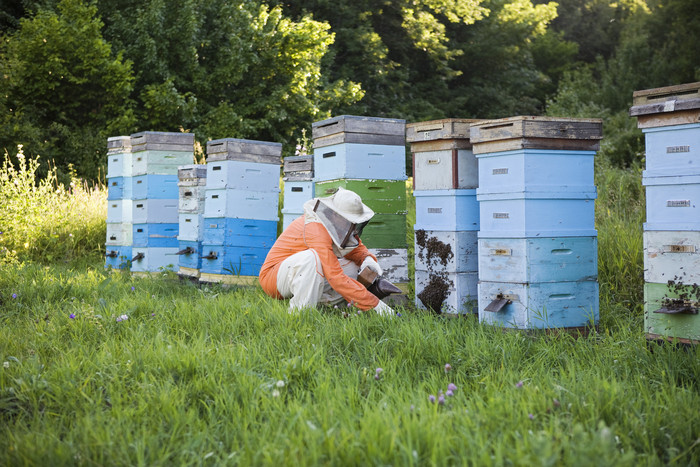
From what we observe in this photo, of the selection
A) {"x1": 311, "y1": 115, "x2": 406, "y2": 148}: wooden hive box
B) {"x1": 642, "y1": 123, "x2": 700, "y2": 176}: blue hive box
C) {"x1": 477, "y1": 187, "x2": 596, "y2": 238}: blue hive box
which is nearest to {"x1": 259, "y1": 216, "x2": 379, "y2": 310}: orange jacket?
{"x1": 311, "y1": 115, "x2": 406, "y2": 148}: wooden hive box

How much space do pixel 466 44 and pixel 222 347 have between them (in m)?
22.6

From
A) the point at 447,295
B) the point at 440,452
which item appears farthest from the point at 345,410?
the point at 447,295

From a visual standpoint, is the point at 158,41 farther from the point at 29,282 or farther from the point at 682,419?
the point at 682,419

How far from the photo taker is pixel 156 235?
7691mm

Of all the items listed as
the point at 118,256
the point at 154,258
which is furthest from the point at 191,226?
the point at 118,256

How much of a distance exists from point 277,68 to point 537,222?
15433 mm

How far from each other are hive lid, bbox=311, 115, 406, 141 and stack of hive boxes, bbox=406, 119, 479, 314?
517 millimetres

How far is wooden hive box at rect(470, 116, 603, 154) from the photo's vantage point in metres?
4.21

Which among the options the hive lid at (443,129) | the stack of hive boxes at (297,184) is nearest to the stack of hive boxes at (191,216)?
the stack of hive boxes at (297,184)

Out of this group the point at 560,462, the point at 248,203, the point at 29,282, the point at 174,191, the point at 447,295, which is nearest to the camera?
the point at 560,462

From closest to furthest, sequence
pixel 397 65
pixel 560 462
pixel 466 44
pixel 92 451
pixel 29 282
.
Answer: pixel 560 462
pixel 92 451
pixel 29 282
pixel 397 65
pixel 466 44

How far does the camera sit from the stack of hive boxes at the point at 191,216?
23.5 ft

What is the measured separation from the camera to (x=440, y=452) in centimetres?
235

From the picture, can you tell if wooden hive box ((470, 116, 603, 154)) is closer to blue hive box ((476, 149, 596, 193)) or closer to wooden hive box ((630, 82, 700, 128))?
blue hive box ((476, 149, 596, 193))
